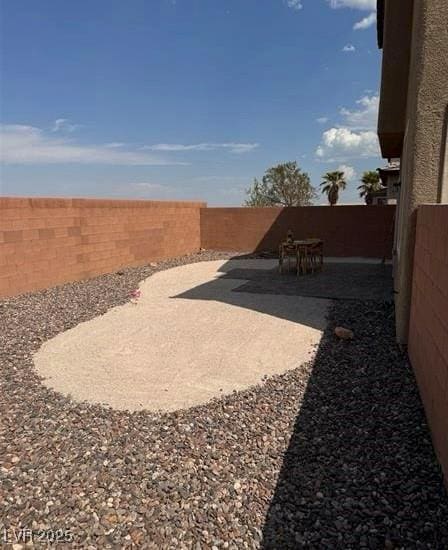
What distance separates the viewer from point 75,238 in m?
10.2

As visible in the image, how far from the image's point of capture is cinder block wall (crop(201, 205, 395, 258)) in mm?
14078

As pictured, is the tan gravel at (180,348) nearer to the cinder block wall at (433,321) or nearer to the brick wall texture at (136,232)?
the cinder block wall at (433,321)

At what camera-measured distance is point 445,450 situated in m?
2.67

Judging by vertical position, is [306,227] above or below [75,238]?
above

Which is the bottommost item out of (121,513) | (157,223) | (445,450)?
(121,513)

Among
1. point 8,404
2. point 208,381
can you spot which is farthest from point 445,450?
point 8,404

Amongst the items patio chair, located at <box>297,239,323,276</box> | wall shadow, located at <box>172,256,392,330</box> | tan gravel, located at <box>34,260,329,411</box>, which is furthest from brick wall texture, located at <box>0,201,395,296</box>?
patio chair, located at <box>297,239,323,276</box>

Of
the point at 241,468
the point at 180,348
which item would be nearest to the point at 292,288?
the point at 180,348

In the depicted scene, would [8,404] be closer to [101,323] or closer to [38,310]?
[101,323]

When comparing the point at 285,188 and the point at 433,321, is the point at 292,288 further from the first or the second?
the point at 285,188

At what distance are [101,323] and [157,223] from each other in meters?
7.83

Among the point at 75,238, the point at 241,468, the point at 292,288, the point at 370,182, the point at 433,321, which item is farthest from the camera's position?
the point at 370,182

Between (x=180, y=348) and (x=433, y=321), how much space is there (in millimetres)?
3164

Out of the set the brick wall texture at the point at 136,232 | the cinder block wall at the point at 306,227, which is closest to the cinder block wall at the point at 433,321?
the brick wall texture at the point at 136,232
